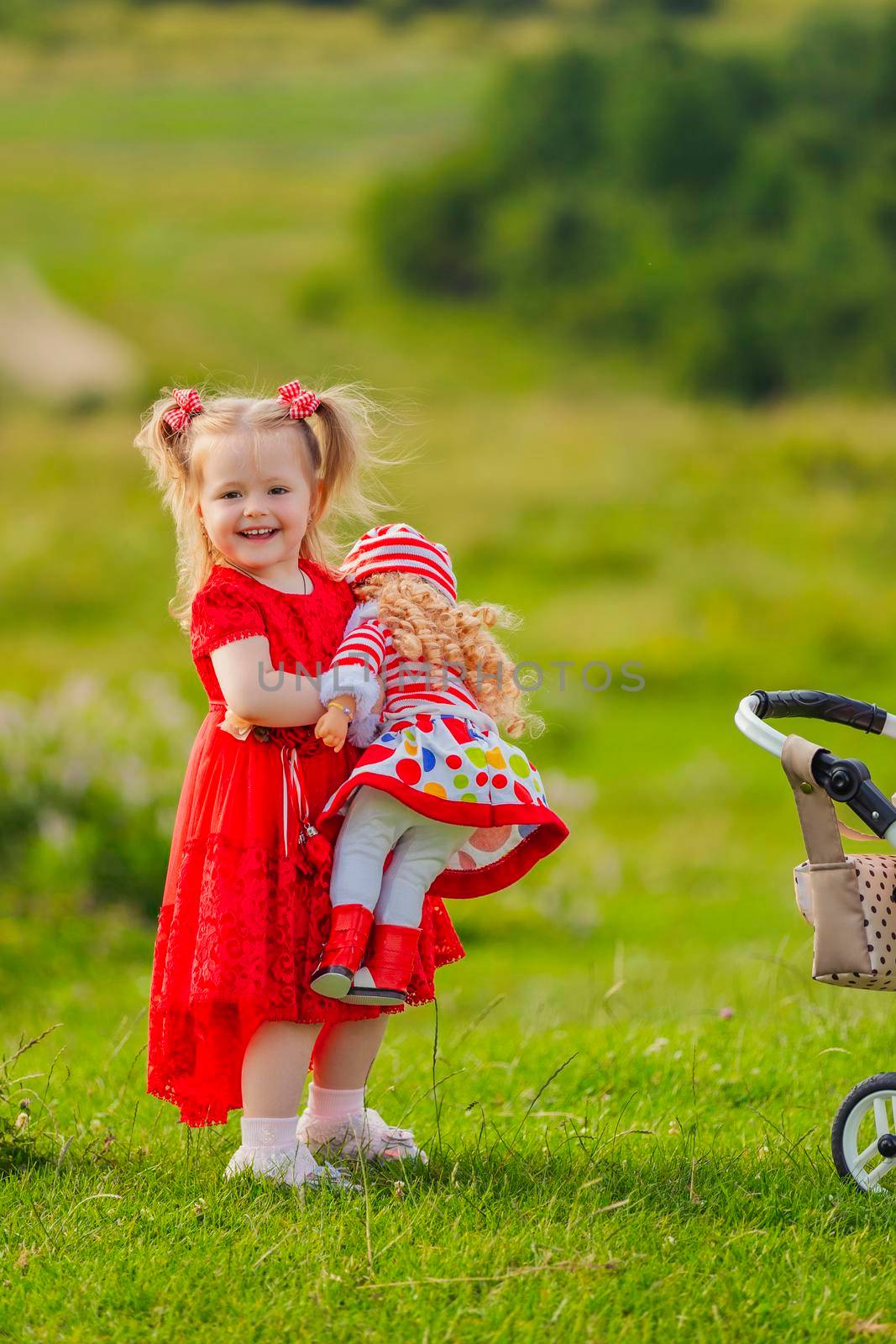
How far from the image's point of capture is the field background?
293cm

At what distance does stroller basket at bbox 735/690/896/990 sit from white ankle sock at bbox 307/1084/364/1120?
115 centimetres

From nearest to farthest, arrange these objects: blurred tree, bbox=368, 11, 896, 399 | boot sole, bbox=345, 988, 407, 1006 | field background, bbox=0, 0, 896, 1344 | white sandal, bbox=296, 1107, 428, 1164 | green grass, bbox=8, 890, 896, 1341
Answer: green grass, bbox=8, 890, 896, 1341 → field background, bbox=0, 0, 896, 1344 → boot sole, bbox=345, 988, 407, 1006 → white sandal, bbox=296, 1107, 428, 1164 → blurred tree, bbox=368, 11, 896, 399

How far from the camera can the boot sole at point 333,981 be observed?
10.1 feet

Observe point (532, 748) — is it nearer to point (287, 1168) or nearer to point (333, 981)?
point (287, 1168)

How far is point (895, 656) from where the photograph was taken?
14664mm

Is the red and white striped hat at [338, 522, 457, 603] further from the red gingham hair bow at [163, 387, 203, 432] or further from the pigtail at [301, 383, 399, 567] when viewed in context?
the red gingham hair bow at [163, 387, 203, 432]

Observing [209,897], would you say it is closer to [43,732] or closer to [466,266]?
[43,732]

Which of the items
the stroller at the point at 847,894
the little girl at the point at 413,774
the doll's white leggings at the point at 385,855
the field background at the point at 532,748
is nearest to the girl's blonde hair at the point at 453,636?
the little girl at the point at 413,774

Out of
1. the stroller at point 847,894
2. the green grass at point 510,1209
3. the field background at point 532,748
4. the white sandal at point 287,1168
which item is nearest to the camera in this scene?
the green grass at point 510,1209

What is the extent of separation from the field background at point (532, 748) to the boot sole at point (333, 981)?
453 mm

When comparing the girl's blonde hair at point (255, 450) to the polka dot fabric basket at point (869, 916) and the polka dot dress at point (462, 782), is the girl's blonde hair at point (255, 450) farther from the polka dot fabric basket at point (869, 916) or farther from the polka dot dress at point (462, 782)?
the polka dot fabric basket at point (869, 916)

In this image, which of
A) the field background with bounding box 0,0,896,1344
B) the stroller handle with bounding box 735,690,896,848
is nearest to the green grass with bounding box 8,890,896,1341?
the field background with bounding box 0,0,896,1344

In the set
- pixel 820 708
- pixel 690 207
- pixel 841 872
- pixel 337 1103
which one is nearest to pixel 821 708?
Result: pixel 820 708

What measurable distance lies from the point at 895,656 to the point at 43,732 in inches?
367
